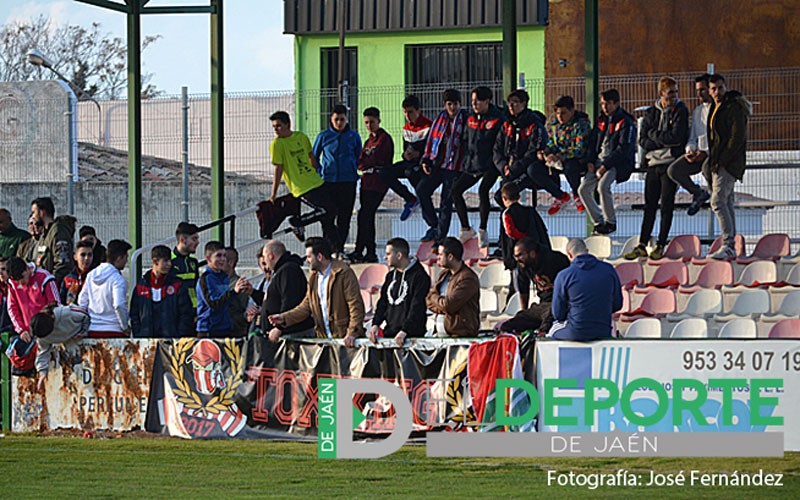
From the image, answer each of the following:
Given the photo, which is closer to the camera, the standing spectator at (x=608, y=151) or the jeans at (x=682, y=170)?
the jeans at (x=682, y=170)

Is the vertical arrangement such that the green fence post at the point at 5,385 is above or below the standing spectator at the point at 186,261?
below

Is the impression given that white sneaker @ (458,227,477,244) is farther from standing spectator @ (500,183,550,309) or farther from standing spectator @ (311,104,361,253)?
standing spectator @ (500,183,550,309)

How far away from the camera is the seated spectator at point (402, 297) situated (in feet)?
43.6

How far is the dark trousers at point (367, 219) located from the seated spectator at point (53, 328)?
422cm

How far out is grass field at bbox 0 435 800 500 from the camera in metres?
10.6

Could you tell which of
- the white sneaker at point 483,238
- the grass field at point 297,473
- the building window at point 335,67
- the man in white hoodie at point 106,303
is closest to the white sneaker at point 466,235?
the white sneaker at point 483,238

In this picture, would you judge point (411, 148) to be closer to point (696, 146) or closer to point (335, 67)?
point (696, 146)

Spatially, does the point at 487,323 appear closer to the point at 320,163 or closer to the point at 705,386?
the point at 320,163

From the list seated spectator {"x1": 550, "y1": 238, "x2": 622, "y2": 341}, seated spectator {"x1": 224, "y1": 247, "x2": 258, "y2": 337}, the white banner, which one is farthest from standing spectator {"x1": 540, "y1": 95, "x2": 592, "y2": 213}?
the white banner

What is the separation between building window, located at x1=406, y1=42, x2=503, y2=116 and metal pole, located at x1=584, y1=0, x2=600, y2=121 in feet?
37.5

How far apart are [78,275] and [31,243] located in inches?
47.2

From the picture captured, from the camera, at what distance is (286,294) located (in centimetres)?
1385

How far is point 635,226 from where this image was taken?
20078 mm

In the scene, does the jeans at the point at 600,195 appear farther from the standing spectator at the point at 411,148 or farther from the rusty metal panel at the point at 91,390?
the rusty metal panel at the point at 91,390
